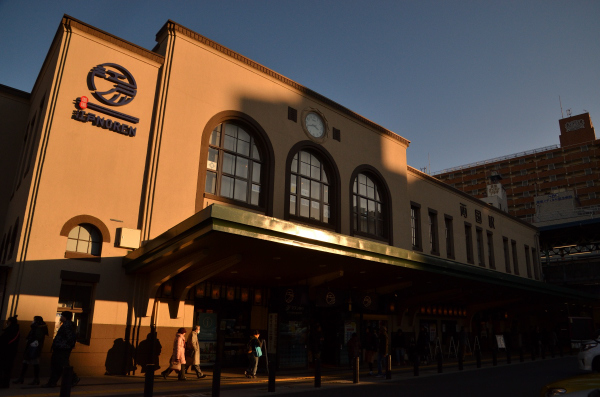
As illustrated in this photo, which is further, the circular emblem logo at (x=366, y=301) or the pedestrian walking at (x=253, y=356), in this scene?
the circular emblem logo at (x=366, y=301)

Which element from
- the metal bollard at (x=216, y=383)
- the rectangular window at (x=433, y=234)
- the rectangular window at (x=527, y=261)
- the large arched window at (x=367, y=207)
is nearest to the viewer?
the metal bollard at (x=216, y=383)

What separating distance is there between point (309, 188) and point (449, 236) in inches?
589

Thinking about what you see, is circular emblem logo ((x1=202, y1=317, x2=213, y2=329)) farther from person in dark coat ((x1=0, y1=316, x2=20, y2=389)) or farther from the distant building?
the distant building

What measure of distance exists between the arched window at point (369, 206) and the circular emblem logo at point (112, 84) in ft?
40.2

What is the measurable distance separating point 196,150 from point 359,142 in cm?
1055

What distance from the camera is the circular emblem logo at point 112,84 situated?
16.1 meters

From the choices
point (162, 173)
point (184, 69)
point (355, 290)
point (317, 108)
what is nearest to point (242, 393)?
point (162, 173)

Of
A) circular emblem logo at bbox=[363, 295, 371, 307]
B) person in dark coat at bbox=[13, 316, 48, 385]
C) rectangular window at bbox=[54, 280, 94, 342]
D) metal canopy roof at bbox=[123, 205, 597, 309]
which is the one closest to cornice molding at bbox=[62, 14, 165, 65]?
metal canopy roof at bbox=[123, 205, 597, 309]

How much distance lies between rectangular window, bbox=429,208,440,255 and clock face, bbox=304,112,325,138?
37.9 feet

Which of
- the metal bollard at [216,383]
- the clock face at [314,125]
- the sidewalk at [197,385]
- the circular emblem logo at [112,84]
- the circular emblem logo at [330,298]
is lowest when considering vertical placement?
the sidewalk at [197,385]

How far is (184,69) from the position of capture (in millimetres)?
18375

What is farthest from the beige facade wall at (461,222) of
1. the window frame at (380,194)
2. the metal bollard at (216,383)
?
the metal bollard at (216,383)

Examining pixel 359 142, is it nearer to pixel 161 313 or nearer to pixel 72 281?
pixel 161 313

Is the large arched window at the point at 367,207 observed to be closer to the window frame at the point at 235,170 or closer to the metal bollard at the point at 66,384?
the window frame at the point at 235,170
